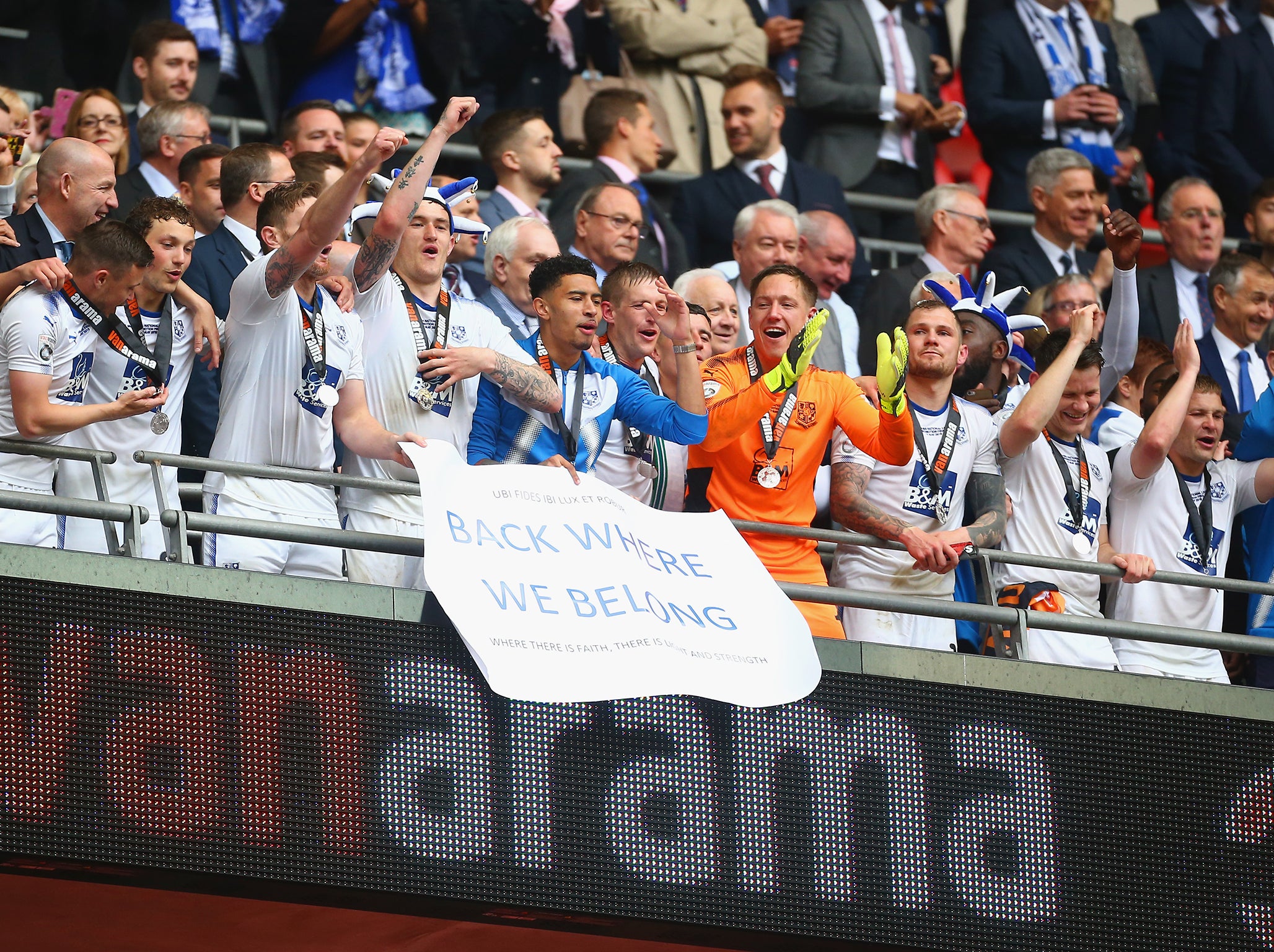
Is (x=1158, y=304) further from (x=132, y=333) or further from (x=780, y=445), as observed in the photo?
(x=132, y=333)

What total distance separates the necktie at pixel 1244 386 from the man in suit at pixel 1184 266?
1.45ft

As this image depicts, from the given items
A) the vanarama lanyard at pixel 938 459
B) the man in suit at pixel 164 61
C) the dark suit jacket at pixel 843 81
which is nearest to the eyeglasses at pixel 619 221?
the vanarama lanyard at pixel 938 459

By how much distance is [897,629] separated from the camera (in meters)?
7.66

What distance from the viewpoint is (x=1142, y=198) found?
1229 centimetres

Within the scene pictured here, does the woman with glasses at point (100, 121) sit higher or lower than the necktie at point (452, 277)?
higher

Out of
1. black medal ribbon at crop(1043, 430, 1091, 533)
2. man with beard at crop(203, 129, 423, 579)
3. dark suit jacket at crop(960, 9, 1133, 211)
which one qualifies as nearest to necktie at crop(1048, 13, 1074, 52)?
dark suit jacket at crop(960, 9, 1133, 211)

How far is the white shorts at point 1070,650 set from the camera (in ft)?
25.6

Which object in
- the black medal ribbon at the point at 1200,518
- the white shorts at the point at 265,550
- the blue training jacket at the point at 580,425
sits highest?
the blue training jacket at the point at 580,425

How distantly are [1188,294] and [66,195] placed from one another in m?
6.31

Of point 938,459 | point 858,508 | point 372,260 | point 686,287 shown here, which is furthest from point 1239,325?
point 372,260

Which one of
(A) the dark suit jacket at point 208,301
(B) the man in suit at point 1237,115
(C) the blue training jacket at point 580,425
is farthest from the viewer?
(B) the man in suit at point 1237,115

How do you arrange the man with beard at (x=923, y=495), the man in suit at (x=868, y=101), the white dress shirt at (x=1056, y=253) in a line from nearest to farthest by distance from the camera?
the man with beard at (x=923, y=495), the white dress shirt at (x=1056, y=253), the man in suit at (x=868, y=101)

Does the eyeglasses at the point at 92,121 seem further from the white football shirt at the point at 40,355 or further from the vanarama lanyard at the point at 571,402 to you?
the vanarama lanyard at the point at 571,402

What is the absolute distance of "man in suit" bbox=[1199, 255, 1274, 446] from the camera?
1019cm
